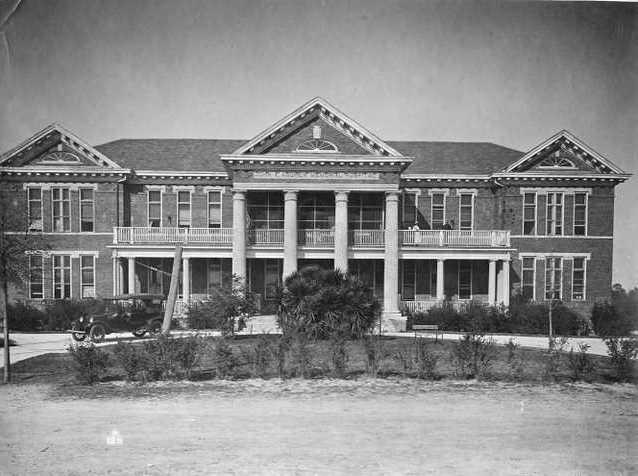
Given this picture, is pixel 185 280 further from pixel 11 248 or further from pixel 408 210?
pixel 408 210

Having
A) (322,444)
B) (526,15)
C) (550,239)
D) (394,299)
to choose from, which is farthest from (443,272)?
(322,444)

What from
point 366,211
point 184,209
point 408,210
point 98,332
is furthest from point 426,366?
point 184,209

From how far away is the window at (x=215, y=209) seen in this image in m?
23.5

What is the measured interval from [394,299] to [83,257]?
15.2 m

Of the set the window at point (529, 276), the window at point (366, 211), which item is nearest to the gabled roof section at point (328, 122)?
the window at point (366, 211)

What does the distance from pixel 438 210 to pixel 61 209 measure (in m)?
18.7

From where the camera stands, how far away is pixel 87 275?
21.4 metres

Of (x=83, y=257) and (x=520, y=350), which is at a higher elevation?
(x=83, y=257)

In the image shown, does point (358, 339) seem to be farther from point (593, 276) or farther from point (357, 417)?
point (593, 276)

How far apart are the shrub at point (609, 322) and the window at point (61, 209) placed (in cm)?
2121

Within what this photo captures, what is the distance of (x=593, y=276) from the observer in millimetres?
22312

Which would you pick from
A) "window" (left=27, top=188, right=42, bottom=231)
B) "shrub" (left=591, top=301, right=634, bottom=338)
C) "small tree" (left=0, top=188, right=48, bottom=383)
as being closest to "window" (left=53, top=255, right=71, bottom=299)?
"window" (left=27, top=188, right=42, bottom=231)

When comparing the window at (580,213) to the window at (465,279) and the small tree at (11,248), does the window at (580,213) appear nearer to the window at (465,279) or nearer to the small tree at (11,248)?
the window at (465,279)

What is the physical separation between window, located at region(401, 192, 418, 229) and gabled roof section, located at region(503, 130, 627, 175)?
15.8 ft
